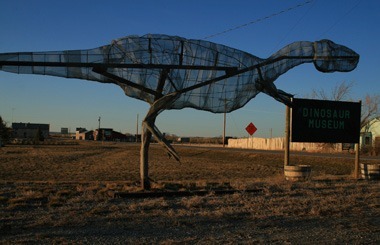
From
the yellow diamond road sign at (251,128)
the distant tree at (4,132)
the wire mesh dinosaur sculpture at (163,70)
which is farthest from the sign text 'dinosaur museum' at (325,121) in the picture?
the distant tree at (4,132)

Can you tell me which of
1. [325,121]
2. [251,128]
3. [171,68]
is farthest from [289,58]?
[251,128]

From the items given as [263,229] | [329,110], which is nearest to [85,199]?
[263,229]

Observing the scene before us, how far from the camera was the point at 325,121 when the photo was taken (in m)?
14.9

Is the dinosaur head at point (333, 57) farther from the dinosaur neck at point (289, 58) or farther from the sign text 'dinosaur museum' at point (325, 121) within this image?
the sign text 'dinosaur museum' at point (325, 121)

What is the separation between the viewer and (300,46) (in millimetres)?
12930

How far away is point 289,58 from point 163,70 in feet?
13.2

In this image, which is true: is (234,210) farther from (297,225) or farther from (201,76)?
(201,76)

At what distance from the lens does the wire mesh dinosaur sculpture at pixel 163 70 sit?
34.0 feet

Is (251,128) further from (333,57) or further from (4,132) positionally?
(4,132)

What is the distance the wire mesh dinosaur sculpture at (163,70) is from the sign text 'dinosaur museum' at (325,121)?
2.56 m

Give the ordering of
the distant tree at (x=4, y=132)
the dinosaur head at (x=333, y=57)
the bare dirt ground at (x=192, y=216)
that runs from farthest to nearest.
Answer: the distant tree at (x=4, y=132) → the dinosaur head at (x=333, y=57) → the bare dirt ground at (x=192, y=216)

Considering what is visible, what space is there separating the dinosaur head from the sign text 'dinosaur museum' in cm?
169

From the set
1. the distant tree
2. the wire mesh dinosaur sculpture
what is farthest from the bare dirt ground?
the distant tree

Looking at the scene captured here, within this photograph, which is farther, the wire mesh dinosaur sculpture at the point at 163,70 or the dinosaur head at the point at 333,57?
the dinosaur head at the point at 333,57
